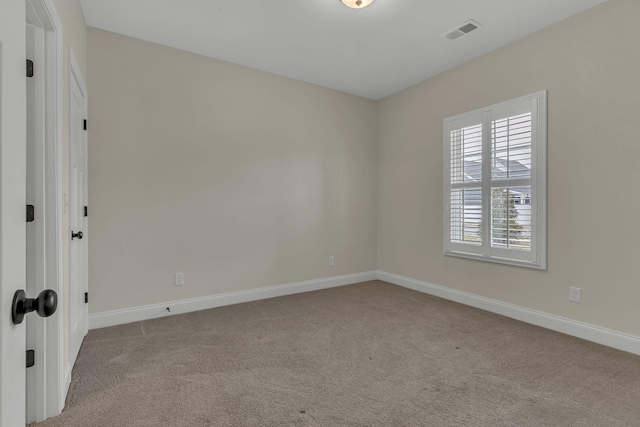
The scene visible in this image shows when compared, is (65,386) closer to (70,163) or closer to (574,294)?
(70,163)

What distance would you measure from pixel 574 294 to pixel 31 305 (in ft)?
11.9

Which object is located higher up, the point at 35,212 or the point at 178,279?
the point at 35,212

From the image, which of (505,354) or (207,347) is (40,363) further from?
(505,354)

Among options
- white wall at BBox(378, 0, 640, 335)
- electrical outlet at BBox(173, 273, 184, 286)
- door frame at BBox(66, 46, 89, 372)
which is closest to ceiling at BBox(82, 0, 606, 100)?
white wall at BBox(378, 0, 640, 335)

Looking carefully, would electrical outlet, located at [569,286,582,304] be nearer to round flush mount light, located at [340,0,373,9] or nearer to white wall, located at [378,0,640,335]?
white wall, located at [378,0,640,335]

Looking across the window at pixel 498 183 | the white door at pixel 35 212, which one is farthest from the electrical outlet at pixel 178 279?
the window at pixel 498 183

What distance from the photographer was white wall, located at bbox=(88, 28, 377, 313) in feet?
10.0

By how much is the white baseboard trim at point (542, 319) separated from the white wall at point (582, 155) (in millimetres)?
57

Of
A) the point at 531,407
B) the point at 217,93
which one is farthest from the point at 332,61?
the point at 531,407

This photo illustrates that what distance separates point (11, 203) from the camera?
66 cm

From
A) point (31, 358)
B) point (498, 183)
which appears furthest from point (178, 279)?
point (498, 183)

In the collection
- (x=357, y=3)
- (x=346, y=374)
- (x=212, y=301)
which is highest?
(x=357, y=3)

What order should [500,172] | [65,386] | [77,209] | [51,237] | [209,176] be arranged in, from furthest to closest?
[209,176]
[500,172]
[77,209]
[65,386]
[51,237]

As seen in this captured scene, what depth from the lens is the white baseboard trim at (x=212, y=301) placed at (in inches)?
120
